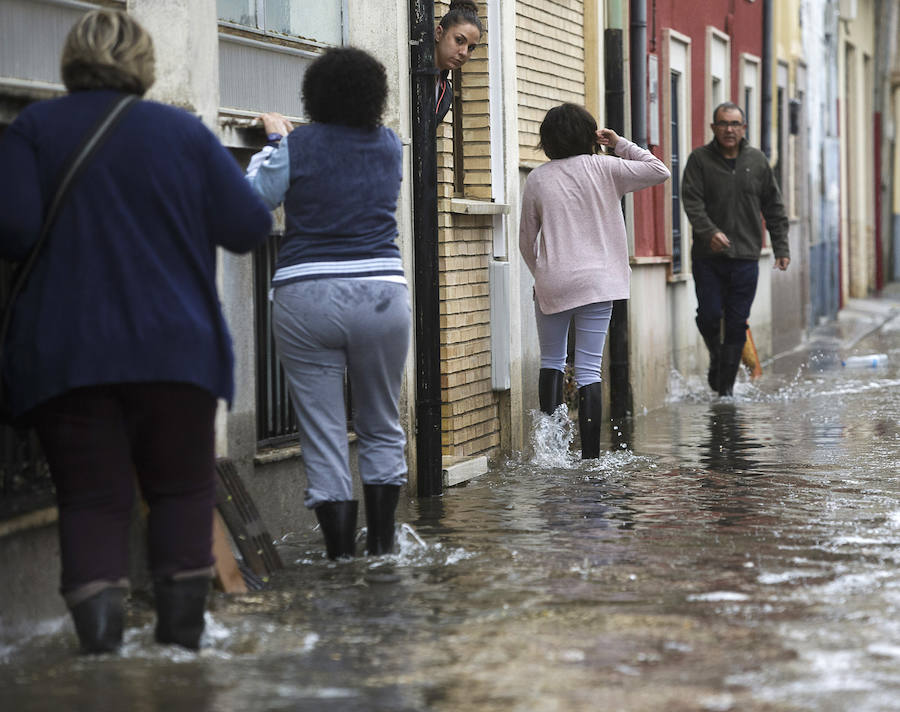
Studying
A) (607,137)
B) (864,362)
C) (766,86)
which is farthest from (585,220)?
(766,86)

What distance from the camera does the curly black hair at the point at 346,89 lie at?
6324 mm

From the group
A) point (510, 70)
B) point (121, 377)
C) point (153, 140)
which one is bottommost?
point (121, 377)

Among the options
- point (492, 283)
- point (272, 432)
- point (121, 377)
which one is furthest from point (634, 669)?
point (492, 283)

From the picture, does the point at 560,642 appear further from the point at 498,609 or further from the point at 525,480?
the point at 525,480

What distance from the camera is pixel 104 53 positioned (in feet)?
15.8

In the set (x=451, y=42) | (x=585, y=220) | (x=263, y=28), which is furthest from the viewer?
(x=585, y=220)

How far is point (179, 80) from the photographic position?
21.9 ft

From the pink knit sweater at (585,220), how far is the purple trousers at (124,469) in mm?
4689

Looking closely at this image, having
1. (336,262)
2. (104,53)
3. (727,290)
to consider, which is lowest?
(727,290)

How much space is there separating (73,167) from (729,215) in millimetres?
9416

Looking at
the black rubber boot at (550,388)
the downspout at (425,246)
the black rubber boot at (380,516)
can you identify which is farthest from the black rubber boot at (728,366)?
the black rubber boot at (380,516)

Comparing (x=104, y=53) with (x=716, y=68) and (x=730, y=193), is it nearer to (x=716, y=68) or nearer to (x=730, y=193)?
(x=730, y=193)

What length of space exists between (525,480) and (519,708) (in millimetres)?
5017

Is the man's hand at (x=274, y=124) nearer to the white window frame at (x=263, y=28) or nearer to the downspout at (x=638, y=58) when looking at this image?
the white window frame at (x=263, y=28)
